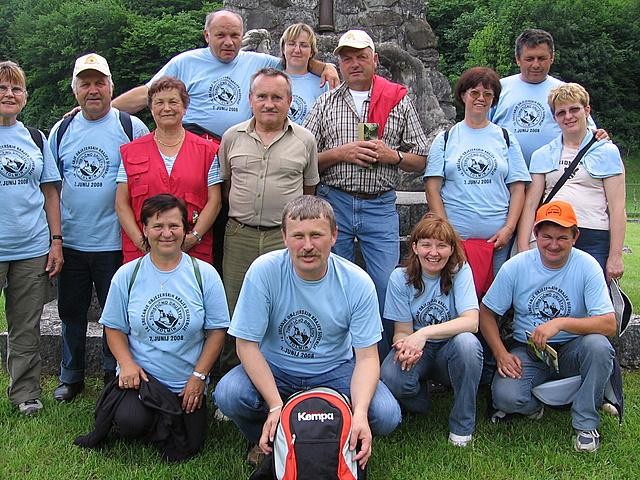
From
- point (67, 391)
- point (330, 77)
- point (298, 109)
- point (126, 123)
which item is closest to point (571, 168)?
point (330, 77)

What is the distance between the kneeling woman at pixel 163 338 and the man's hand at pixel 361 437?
0.94 metres

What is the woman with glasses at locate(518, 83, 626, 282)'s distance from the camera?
4094 millimetres

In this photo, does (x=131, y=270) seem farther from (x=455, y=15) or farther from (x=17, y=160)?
(x=455, y=15)

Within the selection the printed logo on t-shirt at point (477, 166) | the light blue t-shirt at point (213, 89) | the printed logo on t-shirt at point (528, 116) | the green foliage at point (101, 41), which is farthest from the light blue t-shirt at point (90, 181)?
the green foliage at point (101, 41)

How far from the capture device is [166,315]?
11.6ft

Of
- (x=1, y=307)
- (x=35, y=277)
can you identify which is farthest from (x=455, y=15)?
(x=35, y=277)

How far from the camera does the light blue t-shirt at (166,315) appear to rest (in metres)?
3.55

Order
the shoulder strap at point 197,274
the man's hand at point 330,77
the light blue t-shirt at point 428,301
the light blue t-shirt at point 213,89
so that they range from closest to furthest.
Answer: the shoulder strap at point 197,274 < the light blue t-shirt at point 428,301 < the light blue t-shirt at point 213,89 < the man's hand at point 330,77

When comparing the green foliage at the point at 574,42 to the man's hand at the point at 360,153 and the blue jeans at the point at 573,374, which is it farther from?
the blue jeans at the point at 573,374

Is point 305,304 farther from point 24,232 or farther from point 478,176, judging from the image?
point 24,232

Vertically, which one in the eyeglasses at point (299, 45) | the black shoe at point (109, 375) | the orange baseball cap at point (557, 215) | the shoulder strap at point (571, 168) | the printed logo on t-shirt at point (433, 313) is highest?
the eyeglasses at point (299, 45)

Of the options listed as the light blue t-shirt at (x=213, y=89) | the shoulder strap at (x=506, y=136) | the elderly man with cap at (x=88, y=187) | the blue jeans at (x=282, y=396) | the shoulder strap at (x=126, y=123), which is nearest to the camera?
the blue jeans at (x=282, y=396)

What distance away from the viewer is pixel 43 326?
4.78 m

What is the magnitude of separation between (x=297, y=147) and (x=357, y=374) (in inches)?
54.9
